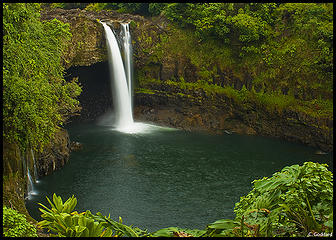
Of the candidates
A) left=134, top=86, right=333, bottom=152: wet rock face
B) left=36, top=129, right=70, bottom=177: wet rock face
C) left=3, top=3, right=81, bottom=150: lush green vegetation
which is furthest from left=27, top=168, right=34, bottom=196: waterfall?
left=134, top=86, right=333, bottom=152: wet rock face

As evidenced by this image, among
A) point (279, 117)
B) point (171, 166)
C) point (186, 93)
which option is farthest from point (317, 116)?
point (171, 166)

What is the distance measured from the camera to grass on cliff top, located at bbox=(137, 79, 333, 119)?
27.1 m

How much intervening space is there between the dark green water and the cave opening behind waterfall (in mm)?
2705

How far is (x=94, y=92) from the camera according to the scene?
3222cm

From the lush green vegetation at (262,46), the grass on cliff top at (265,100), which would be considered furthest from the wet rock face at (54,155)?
the lush green vegetation at (262,46)

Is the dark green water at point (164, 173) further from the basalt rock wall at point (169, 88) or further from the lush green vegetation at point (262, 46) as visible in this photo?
the lush green vegetation at point (262, 46)

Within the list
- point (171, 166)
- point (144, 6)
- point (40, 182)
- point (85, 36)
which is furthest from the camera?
point (144, 6)

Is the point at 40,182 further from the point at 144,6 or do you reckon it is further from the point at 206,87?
the point at 144,6

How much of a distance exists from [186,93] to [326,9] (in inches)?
476

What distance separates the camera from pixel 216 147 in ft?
83.4

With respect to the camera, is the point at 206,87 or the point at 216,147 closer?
the point at 216,147

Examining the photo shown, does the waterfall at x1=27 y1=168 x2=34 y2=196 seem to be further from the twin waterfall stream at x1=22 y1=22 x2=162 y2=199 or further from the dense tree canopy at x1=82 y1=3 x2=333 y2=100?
the dense tree canopy at x1=82 y1=3 x2=333 y2=100

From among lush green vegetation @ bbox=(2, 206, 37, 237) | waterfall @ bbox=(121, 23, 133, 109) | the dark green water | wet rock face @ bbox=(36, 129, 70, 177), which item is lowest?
the dark green water

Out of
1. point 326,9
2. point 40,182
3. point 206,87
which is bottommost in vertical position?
point 40,182
